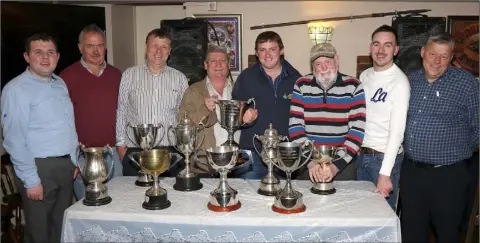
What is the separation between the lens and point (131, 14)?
5820mm

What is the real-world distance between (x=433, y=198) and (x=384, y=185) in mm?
377

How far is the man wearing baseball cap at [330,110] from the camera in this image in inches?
95.5

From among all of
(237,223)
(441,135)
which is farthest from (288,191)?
(441,135)

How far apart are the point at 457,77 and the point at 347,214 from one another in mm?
1099

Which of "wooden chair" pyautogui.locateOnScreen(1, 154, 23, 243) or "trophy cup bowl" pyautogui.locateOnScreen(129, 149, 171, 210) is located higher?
"trophy cup bowl" pyautogui.locateOnScreen(129, 149, 171, 210)

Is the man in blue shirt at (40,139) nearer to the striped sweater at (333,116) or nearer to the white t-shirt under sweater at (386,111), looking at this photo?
the striped sweater at (333,116)

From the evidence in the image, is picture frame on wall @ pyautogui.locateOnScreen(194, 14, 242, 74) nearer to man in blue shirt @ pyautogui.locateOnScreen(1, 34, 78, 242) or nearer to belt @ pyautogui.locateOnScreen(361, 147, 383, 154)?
man in blue shirt @ pyautogui.locateOnScreen(1, 34, 78, 242)

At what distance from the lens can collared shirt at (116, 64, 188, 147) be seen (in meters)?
2.85

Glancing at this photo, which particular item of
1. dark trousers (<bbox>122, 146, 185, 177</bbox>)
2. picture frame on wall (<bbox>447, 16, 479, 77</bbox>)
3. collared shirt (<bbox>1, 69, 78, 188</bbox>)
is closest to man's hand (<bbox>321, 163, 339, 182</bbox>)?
dark trousers (<bbox>122, 146, 185, 177</bbox>)

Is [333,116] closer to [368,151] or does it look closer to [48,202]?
[368,151]

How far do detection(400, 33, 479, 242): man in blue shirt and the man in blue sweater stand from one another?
74cm

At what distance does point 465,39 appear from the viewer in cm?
509

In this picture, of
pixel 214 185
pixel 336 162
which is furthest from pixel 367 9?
pixel 214 185

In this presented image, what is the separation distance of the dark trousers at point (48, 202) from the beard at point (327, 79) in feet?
5.03
